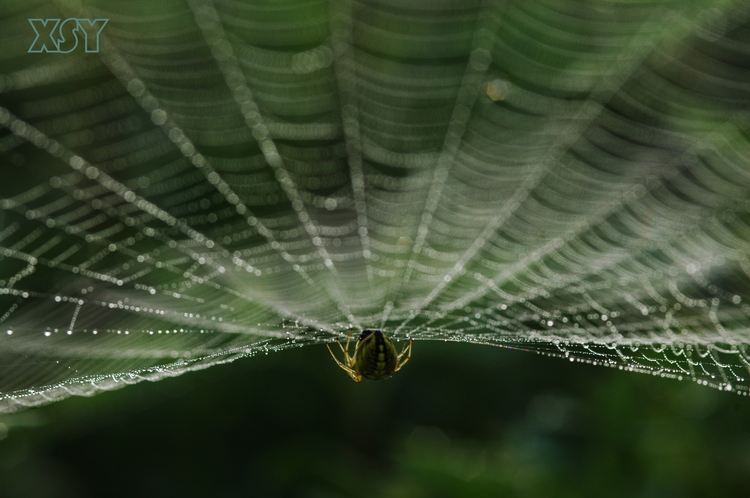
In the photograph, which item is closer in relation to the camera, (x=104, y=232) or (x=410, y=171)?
(x=104, y=232)

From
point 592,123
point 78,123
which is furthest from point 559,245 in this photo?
point 78,123

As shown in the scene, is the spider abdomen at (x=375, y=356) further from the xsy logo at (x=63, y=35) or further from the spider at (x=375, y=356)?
the xsy logo at (x=63, y=35)

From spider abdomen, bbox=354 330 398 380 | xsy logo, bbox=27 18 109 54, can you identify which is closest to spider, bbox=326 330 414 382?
spider abdomen, bbox=354 330 398 380

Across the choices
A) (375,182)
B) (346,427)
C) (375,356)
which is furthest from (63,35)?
(346,427)

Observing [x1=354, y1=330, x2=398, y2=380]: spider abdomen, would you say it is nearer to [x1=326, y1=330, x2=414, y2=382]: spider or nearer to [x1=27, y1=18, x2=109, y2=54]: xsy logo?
[x1=326, y1=330, x2=414, y2=382]: spider

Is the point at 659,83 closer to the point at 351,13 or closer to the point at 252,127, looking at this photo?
the point at 351,13

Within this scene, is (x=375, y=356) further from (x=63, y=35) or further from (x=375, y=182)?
(x=63, y=35)

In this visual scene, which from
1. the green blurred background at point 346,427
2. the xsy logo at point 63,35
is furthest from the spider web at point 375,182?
the green blurred background at point 346,427
